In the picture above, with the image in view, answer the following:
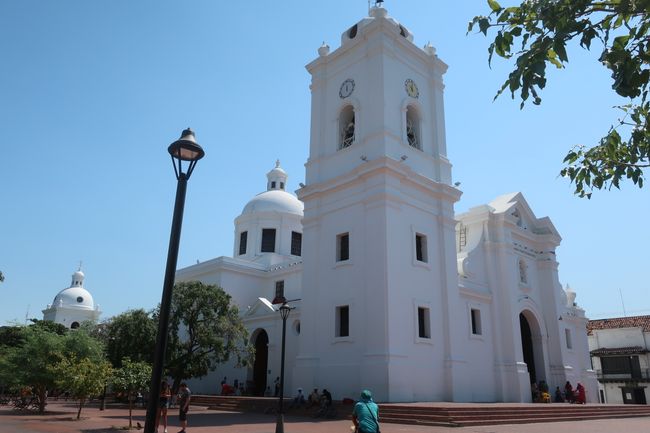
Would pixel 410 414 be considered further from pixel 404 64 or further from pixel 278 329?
pixel 404 64

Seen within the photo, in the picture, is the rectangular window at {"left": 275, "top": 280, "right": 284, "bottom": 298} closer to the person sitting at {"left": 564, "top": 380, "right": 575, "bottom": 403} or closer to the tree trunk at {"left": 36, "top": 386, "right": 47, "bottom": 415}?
the tree trunk at {"left": 36, "top": 386, "right": 47, "bottom": 415}

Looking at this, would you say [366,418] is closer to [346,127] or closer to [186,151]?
[186,151]

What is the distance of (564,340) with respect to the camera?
2877 cm

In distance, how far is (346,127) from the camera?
24172mm

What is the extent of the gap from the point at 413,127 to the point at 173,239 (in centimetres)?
1913

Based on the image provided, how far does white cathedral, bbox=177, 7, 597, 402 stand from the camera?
1956 cm

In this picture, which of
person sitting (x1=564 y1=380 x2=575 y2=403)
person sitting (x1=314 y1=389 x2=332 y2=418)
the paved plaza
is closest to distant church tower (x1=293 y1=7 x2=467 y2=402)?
person sitting (x1=314 y1=389 x2=332 y2=418)

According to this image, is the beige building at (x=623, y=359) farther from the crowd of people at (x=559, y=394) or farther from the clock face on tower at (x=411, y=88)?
the clock face on tower at (x=411, y=88)

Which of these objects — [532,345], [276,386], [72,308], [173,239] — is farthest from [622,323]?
[72,308]

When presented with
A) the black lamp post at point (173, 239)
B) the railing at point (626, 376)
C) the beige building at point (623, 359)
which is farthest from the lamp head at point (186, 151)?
the railing at point (626, 376)

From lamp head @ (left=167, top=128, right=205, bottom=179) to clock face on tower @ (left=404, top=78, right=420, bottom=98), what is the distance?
58.8 ft

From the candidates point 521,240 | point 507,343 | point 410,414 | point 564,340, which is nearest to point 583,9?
point 410,414

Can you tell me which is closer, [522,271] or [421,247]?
[421,247]

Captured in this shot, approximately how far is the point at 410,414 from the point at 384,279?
4.94 metres
